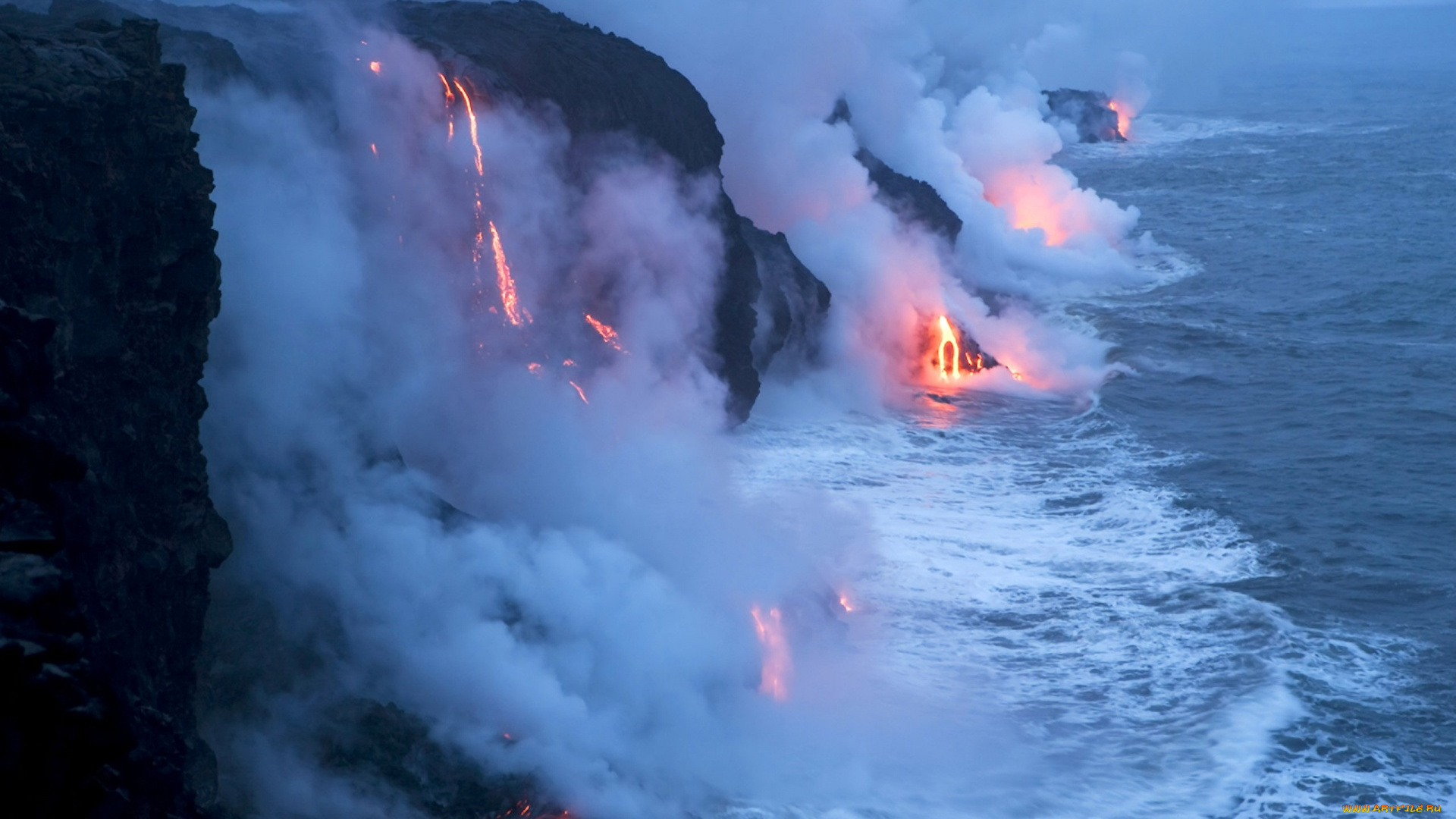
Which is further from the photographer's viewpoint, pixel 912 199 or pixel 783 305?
pixel 912 199

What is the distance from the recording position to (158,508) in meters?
7.27

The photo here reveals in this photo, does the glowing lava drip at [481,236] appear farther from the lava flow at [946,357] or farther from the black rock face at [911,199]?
the black rock face at [911,199]

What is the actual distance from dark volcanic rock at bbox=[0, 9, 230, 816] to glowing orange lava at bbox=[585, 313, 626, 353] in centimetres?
882

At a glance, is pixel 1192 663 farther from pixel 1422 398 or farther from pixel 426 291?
pixel 1422 398

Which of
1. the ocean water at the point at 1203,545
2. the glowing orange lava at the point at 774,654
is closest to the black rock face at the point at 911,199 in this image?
the ocean water at the point at 1203,545

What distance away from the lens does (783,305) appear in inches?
814

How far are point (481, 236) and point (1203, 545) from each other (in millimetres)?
9180

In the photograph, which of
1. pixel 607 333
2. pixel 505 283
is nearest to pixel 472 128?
pixel 505 283

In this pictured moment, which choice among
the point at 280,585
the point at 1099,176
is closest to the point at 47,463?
the point at 280,585

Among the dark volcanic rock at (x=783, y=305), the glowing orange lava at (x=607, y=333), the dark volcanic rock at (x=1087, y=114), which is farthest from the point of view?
the dark volcanic rock at (x=1087, y=114)

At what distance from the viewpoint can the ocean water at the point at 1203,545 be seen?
11203mm

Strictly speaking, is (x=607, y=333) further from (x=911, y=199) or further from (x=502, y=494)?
(x=911, y=199)

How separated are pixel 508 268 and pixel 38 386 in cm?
1041

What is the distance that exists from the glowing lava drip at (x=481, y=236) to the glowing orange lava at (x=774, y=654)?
5.03 meters
